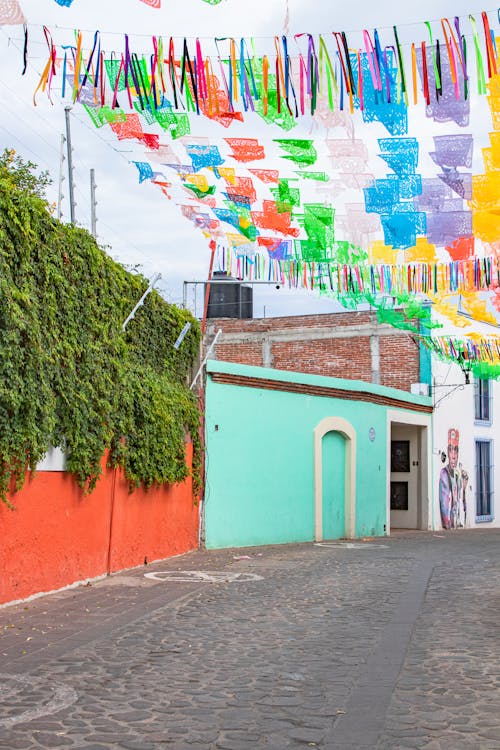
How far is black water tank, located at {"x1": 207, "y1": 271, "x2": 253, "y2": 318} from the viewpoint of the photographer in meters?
30.4

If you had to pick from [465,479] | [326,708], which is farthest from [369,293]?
[465,479]

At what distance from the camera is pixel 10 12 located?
736 centimetres

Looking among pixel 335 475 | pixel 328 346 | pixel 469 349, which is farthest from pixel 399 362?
pixel 335 475

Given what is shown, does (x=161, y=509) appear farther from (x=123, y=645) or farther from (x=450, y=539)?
(x=450, y=539)

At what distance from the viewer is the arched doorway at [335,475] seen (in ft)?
61.1

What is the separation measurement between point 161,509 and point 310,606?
4.81m

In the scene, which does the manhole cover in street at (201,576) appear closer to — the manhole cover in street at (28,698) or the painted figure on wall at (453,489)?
the manhole cover in street at (28,698)

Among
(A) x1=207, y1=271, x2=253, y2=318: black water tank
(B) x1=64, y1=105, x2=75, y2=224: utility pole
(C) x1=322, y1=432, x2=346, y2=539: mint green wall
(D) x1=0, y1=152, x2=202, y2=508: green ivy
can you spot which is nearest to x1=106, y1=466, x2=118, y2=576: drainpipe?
(D) x1=0, y1=152, x2=202, y2=508: green ivy

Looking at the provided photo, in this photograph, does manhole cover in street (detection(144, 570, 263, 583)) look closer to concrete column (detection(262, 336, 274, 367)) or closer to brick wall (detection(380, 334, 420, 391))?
brick wall (detection(380, 334, 420, 391))

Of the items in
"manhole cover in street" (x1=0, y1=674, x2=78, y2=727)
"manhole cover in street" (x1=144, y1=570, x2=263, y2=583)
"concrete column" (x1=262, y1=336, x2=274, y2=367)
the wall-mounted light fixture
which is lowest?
"manhole cover in street" (x1=0, y1=674, x2=78, y2=727)

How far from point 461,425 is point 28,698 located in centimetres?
2243

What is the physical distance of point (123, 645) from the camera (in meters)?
7.15

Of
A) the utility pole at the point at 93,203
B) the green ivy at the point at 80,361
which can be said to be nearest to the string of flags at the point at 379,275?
the green ivy at the point at 80,361

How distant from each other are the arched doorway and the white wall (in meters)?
5.79
